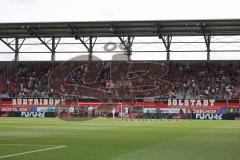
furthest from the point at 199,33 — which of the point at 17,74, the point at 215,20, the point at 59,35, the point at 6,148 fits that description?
the point at 6,148

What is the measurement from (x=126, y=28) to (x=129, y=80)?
7.51 meters

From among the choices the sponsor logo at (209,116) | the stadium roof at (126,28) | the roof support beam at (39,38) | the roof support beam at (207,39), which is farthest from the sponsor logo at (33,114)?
the roof support beam at (207,39)

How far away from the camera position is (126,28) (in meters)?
67.8

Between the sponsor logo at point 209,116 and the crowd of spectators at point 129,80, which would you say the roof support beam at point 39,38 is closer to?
the crowd of spectators at point 129,80

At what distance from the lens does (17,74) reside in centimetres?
7919

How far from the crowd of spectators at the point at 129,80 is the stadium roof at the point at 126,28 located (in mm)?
5906

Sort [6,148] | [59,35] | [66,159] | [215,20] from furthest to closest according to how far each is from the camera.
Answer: [59,35] → [215,20] → [6,148] → [66,159]

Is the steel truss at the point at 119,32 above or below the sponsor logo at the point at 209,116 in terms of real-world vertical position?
above

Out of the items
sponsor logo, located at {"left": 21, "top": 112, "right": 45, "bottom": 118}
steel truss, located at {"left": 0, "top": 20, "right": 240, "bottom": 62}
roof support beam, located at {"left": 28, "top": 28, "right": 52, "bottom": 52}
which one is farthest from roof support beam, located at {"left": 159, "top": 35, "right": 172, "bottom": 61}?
sponsor logo, located at {"left": 21, "top": 112, "right": 45, "bottom": 118}

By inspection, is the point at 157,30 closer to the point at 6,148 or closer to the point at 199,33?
the point at 199,33

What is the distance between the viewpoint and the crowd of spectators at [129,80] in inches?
2778

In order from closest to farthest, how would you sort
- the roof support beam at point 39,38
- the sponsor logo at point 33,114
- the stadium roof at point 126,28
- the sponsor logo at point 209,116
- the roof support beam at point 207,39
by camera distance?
the stadium roof at point 126,28 → the roof support beam at point 207,39 → the sponsor logo at point 209,116 → the roof support beam at point 39,38 → the sponsor logo at point 33,114

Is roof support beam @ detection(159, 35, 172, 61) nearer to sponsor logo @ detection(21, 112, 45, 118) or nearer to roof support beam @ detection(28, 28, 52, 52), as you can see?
roof support beam @ detection(28, 28, 52, 52)

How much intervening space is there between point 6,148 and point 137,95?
5207cm
